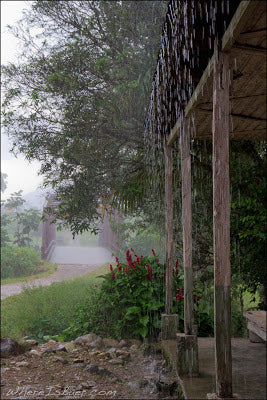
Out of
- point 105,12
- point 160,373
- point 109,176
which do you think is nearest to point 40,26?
point 105,12

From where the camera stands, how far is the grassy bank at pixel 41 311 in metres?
7.69

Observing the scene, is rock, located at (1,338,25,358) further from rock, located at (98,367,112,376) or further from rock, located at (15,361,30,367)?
rock, located at (98,367,112,376)

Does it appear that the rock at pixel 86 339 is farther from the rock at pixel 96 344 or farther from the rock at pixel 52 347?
the rock at pixel 52 347

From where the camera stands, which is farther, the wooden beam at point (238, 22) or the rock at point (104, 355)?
the rock at point (104, 355)

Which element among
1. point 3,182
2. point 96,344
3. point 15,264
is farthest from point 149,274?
point 3,182

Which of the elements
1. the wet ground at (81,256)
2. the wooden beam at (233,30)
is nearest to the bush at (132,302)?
the wooden beam at (233,30)

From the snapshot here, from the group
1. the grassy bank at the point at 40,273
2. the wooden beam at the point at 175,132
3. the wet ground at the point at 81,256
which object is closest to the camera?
the wooden beam at the point at 175,132

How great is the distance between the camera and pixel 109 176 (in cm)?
809

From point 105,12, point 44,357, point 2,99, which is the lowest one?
point 44,357

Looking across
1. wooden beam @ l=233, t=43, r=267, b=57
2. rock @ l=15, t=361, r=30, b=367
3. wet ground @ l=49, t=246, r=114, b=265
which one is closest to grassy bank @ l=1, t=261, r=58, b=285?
wet ground @ l=49, t=246, r=114, b=265

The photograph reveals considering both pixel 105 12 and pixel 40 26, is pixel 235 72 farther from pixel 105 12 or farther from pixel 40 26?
pixel 40 26

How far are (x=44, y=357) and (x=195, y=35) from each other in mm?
4636

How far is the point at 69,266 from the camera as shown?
16875 mm

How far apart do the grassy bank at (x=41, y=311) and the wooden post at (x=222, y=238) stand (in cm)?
505
